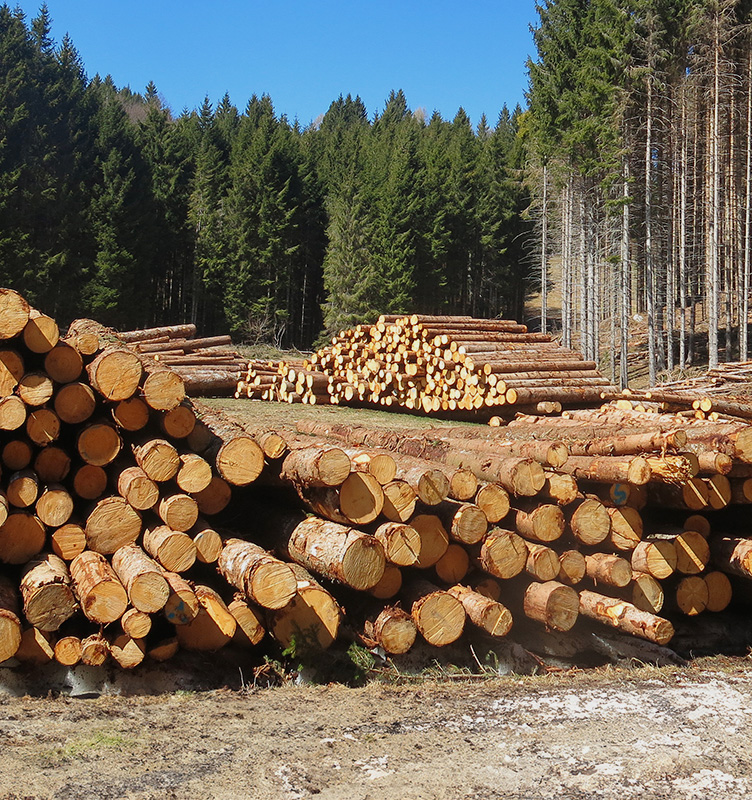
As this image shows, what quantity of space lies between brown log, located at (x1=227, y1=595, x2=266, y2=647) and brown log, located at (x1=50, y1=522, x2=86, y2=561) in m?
1.20

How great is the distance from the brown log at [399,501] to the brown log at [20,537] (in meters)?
2.47

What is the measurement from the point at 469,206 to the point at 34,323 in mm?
43839

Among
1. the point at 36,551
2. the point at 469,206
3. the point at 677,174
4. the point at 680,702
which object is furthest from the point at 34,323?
the point at 469,206

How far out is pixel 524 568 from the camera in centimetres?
559

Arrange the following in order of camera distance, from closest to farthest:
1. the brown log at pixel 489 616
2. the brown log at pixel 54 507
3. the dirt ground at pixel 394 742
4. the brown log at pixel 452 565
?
the dirt ground at pixel 394 742
the brown log at pixel 489 616
the brown log at pixel 54 507
the brown log at pixel 452 565

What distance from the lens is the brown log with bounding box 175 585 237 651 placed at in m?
5.07

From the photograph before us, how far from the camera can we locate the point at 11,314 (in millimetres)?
5504

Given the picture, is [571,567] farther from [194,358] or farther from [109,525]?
[194,358]

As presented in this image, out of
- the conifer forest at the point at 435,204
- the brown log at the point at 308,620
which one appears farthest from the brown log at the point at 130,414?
the conifer forest at the point at 435,204

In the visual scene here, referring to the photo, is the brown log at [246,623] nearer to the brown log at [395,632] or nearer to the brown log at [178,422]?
the brown log at [395,632]

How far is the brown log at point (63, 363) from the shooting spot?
18.6 feet

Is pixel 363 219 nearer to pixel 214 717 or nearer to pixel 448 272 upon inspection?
pixel 448 272

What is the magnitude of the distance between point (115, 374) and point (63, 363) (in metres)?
0.41

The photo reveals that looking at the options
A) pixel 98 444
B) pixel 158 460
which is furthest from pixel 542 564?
pixel 98 444
